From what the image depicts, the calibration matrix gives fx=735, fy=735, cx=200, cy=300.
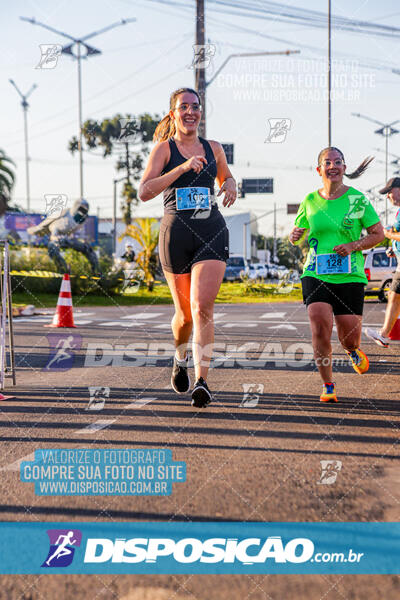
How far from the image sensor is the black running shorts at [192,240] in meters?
4.95

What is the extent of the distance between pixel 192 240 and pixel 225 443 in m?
1.60

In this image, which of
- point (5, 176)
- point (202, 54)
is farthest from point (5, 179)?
point (202, 54)

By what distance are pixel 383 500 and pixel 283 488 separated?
1.33 ft

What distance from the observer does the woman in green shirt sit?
209 inches

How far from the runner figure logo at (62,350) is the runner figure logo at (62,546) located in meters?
5.01

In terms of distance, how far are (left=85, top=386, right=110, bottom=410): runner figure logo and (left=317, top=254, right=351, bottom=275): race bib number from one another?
1838 mm

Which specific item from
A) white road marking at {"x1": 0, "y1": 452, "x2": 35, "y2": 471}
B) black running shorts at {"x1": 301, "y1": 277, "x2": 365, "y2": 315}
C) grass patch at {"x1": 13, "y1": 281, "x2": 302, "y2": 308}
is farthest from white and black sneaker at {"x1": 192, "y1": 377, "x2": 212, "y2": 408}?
grass patch at {"x1": 13, "y1": 281, "x2": 302, "y2": 308}

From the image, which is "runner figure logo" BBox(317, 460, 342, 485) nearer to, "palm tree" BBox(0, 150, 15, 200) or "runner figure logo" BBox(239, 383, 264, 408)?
"runner figure logo" BBox(239, 383, 264, 408)

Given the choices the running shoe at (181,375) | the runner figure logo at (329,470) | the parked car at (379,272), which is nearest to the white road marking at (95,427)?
the running shoe at (181,375)

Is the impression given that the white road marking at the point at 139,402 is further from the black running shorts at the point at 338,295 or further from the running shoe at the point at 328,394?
the black running shorts at the point at 338,295

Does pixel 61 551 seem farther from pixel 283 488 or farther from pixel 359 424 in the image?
pixel 359 424

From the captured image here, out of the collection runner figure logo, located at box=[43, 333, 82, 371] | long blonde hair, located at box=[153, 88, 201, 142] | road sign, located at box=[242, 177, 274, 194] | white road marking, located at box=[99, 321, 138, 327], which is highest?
road sign, located at box=[242, 177, 274, 194]

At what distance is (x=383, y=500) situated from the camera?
114 inches

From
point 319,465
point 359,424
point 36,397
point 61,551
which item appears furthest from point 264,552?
point 36,397
